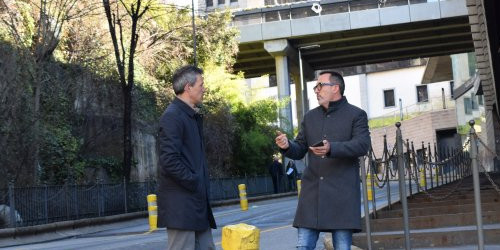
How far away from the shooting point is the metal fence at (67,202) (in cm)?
1858

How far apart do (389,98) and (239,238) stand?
71.6 meters

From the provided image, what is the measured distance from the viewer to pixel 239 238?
604 cm

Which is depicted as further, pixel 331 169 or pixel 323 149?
pixel 331 169

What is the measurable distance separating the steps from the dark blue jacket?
16.1 feet

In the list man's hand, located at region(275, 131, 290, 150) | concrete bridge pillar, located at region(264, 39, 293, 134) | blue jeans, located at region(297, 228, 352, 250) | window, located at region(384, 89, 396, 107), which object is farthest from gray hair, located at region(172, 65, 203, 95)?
window, located at region(384, 89, 396, 107)

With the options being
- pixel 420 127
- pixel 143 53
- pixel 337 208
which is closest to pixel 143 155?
pixel 143 53

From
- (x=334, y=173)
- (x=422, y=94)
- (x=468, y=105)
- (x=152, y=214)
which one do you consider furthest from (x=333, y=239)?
(x=422, y=94)

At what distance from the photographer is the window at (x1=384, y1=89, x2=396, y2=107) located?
248ft

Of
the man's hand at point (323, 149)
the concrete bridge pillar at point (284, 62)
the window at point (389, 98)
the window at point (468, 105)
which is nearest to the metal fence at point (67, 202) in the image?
the man's hand at point (323, 149)

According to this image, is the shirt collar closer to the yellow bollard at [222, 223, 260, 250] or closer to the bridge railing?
the yellow bollard at [222, 223, 260, 250]

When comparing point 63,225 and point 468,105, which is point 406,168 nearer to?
point 63,225

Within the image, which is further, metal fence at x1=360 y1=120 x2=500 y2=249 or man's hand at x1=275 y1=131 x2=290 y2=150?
metal fence at x1=360 y1=120 x2=500 y2=249

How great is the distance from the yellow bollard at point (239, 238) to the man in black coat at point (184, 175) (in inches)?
21.6

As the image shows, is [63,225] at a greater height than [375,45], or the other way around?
[375,45]
